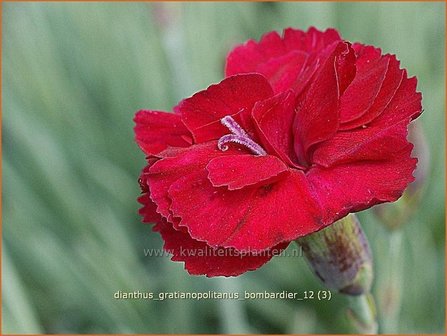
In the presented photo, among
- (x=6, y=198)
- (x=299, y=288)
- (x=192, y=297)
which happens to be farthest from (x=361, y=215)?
(x=6, y=198)

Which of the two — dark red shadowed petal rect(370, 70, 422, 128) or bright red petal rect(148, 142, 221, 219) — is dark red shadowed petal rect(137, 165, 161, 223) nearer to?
bright red petal rect(148, 142, 221, 219)

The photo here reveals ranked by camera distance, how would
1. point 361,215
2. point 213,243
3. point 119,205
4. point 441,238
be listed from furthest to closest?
point 119,205 < point 441,238 < point 361,215 < point 213,243

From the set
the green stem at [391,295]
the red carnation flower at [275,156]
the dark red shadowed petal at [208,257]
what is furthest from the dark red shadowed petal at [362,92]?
the green stem at [391,295]

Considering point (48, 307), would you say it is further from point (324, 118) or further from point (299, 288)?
point (324, 118)

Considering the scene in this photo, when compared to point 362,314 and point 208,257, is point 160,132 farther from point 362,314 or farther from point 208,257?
point 362,314

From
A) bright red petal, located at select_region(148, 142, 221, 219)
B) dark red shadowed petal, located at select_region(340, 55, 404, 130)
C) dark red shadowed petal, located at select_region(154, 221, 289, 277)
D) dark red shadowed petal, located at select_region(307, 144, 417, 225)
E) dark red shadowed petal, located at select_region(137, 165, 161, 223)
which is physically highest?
dark red shadowed petal, located at select_region(340, 55, 404, 130)

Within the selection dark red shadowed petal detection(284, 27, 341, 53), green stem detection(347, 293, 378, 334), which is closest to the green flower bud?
green stem detection(347, 293, 378, 334)

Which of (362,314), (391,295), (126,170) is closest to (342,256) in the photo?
(362,314)
